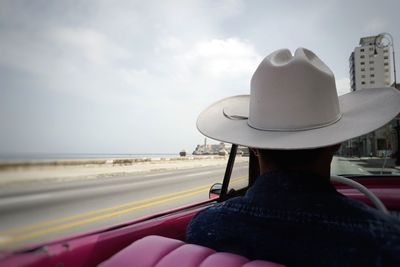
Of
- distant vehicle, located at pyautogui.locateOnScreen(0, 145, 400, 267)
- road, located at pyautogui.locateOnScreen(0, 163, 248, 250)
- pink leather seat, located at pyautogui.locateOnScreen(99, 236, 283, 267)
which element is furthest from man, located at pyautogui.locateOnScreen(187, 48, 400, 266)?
road, located at pyautogui.locateOnScreen(0, 163, 248, 250)

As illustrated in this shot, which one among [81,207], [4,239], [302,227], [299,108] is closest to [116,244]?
[4,239]

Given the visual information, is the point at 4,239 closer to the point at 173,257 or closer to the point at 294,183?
the point at 173,257

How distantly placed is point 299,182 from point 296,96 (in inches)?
17.4

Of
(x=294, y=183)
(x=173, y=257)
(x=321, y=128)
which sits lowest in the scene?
(x=173, y=257)

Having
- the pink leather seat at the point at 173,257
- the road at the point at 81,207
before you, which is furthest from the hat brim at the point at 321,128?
the road at the point at 81,207

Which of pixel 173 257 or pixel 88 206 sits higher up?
pixel 173 257

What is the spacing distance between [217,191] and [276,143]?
65.9 inches

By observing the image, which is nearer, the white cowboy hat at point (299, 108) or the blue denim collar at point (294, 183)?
the blue denim collar at point (294, 183)

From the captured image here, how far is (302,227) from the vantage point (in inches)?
39.4

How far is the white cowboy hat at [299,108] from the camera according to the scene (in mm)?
1258

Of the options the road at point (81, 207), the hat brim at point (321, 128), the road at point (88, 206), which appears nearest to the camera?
the hat brim at point (321, 128)

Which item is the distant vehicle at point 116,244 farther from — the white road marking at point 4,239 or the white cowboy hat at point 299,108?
the white cowboy hat at point 299,108

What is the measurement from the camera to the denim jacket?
2.94 ft

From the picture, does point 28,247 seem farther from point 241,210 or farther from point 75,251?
point 241,210
